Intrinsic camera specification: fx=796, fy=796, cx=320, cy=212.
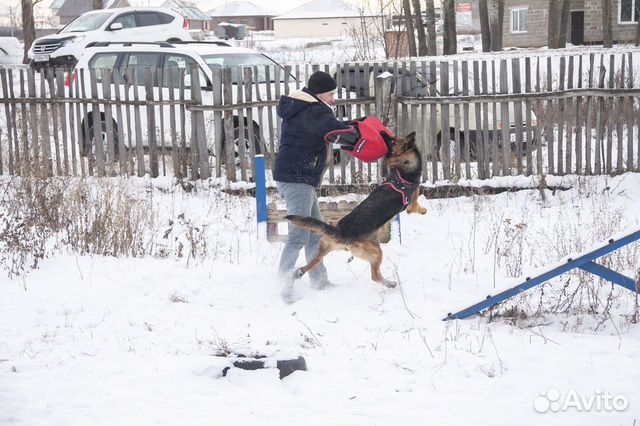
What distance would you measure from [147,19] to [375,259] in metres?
16.9

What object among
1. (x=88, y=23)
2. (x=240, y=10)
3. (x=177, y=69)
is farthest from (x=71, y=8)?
(x=177, y=69)

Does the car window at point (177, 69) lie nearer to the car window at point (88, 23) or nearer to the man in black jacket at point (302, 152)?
the man in black jacket at point (302, 152)

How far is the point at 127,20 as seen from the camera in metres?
21.0

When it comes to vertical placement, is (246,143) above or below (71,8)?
below

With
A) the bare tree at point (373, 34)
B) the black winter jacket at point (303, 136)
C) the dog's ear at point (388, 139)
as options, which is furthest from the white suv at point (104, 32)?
the dog's ear at point (388, 139)

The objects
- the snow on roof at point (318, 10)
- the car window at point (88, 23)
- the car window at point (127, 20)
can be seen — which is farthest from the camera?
the snow on roof at point (318, 10)

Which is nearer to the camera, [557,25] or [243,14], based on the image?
[557,25]

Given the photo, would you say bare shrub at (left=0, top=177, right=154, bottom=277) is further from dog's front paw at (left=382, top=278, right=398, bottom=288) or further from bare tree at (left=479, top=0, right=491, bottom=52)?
bare tree at (left=479, top=0, right=491, bottom=52)

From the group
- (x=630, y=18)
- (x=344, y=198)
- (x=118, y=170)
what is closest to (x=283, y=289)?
(x=344, y=198)

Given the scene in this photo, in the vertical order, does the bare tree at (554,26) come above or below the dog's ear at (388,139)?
above

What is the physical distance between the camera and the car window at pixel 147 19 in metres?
21.1

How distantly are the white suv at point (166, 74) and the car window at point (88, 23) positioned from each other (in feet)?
27.5

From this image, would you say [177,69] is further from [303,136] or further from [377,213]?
[377,213]

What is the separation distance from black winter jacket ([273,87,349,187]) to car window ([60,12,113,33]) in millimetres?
15835
